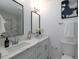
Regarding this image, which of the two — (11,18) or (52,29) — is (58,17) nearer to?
(52,29)

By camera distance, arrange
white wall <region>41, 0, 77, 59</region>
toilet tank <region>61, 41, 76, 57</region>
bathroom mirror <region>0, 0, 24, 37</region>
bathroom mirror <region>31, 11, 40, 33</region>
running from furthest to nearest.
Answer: white wall <region>41, 0, 77, 59</region>, bathroom mirror <region>31, 11, 40, 33</region>, toilet tank <region>61, 41, 76, 57</region>, bathroom mirror <region>0, 0, 24, 37</region>

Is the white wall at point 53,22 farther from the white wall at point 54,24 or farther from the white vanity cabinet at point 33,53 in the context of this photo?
the white vanity cabinet at point 33,53

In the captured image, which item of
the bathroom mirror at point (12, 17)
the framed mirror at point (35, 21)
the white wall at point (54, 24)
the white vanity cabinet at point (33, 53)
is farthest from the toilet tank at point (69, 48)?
the bathroom mirror at point (12, 17)

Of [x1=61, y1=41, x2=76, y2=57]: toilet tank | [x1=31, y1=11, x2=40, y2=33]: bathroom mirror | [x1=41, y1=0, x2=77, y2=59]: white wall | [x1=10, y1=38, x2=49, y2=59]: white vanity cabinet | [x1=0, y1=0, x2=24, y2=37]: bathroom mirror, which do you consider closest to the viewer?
[x1=10, y1=38, x2=49, y2=59]: white vanity cabinet

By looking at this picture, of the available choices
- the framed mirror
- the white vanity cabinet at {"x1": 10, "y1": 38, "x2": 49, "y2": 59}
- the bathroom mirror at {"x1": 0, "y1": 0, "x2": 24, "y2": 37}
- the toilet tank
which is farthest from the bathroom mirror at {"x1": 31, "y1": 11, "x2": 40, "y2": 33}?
the toilet tank

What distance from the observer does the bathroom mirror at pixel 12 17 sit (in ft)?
4.47

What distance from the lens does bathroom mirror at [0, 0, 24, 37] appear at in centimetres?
136

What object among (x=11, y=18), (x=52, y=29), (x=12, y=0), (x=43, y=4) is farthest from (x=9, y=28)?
(x=43, y=4)

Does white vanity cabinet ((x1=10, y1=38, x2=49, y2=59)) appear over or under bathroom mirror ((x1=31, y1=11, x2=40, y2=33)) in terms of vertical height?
under

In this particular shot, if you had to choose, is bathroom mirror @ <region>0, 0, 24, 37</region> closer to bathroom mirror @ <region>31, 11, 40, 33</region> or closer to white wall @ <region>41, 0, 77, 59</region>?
bathroom mirror @ <region>31, 11, 40, 33</region>

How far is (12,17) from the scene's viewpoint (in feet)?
5.10

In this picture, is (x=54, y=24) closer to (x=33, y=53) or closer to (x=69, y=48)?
(x=69, y=48)

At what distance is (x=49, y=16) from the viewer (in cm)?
278

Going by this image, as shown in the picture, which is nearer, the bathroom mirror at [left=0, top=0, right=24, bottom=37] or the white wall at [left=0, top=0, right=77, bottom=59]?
the bathroom mirror at [left=0, top=0, right=24, bottom=37]
